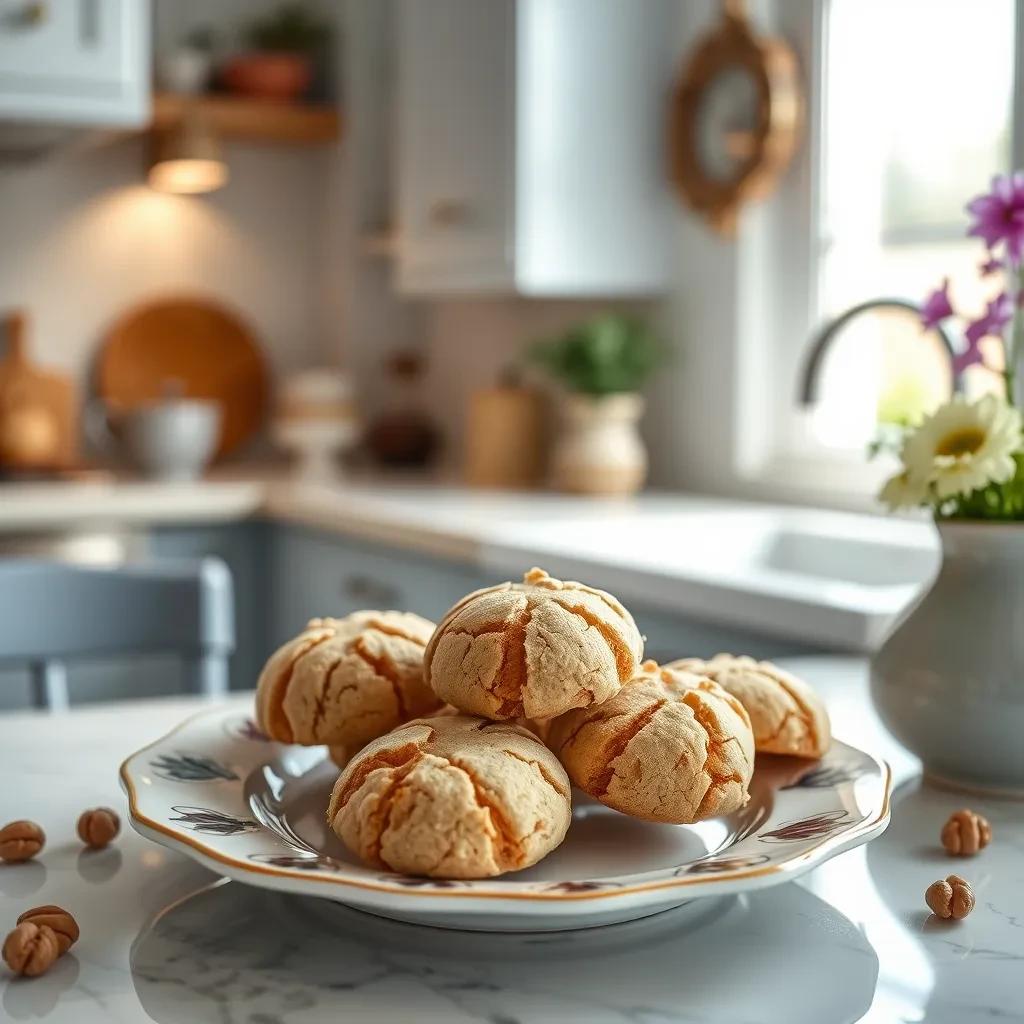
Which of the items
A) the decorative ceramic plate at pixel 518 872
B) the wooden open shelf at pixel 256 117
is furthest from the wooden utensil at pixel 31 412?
the decorative ceramic plate at pixel 518 872

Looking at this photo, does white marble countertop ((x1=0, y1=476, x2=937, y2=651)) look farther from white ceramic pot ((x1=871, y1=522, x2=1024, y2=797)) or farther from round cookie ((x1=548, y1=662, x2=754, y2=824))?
round cookie ((x1=548, y1=662, x2=754, y2=824))

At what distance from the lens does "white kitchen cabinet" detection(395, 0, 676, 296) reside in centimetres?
257

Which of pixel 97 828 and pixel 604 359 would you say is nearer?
pixel 97 828

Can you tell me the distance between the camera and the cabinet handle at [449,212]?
8.98ft

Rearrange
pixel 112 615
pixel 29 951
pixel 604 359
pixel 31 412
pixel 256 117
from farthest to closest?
pixel 256 117 < pixel 31 412 < pixel 604 359 < pixel 112 615 < pixel 29 951

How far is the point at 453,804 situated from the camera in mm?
627

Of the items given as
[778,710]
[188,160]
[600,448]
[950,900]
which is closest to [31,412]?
[188,160]

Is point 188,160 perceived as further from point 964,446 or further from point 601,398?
point 964,446

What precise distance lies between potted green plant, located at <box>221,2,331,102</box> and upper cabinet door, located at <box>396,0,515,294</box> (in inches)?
17.8

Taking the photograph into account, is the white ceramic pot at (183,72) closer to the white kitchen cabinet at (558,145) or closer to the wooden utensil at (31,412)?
the wooden utensil at (31,412)

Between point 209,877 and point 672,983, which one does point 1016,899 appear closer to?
point 672,983

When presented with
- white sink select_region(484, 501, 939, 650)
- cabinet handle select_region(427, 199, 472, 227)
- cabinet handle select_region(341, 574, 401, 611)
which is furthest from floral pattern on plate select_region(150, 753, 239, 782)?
cabinet handle select_region(427, 199, 472, 227)

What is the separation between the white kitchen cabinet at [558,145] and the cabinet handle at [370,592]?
1.90ft

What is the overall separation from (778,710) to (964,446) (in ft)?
0.67
